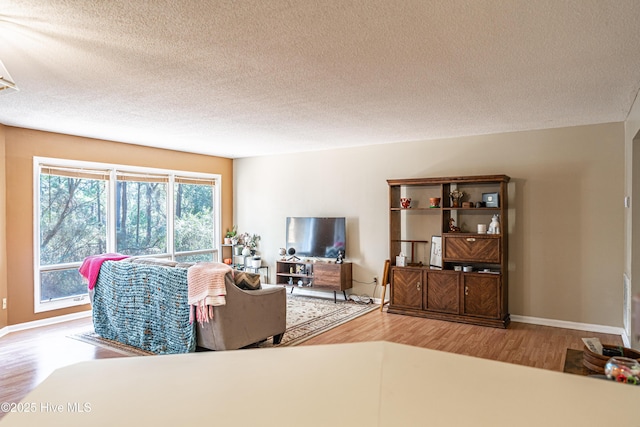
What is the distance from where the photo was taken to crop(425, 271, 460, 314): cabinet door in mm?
5477

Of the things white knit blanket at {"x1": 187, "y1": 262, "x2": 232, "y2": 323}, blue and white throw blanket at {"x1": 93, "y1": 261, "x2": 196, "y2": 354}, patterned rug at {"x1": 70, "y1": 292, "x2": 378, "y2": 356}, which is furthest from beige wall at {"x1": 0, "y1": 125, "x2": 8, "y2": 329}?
white knit blanket at {"x1": 187, "y1": 262, "x2": 232, "y2": 323}

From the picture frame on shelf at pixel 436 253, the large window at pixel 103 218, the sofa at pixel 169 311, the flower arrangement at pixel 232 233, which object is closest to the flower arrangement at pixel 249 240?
the flower arrangement at pixel 232 233

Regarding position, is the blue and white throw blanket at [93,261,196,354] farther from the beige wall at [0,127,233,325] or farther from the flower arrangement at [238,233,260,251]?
the flower arrangement at [238,233,260,251]

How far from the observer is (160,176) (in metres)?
6.93

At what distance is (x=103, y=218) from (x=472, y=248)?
523 cm

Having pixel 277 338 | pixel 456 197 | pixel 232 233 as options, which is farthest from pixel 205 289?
pixel 232 233

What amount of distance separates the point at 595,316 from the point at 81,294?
22.2 ft

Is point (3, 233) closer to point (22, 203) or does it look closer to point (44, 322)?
point (22, 203)

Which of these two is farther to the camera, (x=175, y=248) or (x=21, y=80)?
(x=175, y=248)

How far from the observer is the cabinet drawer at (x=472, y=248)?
5246 millimetres

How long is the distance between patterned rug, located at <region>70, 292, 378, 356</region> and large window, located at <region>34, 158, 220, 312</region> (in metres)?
1.16

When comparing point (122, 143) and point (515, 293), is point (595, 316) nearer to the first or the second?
point (515, 293)

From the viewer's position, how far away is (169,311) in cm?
407

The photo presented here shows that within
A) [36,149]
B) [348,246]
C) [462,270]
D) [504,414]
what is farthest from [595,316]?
[36,149]
